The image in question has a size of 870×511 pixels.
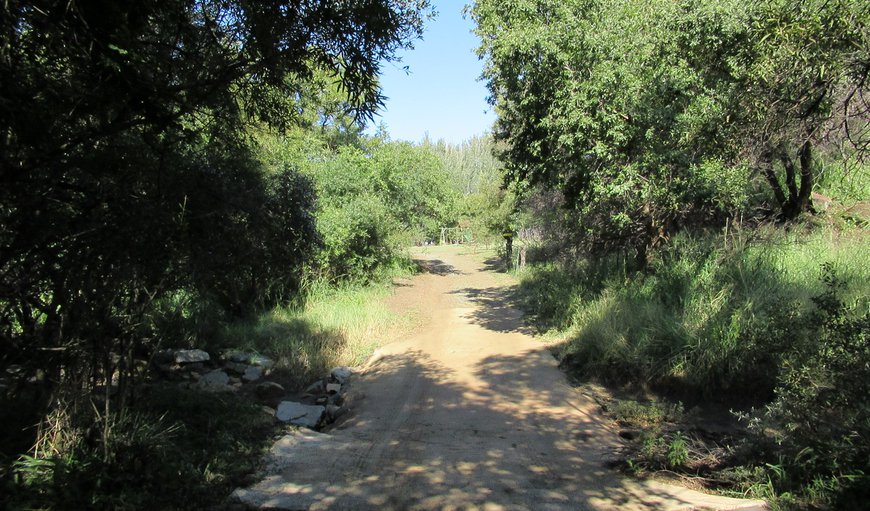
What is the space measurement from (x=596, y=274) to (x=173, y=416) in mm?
10339

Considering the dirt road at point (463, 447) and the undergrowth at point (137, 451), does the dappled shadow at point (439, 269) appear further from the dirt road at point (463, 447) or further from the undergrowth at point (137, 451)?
the undergrowth at point (137, 451)

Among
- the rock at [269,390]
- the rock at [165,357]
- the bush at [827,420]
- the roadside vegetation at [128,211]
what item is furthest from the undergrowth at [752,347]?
the rock at [165,357]

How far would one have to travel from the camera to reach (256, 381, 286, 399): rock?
8648 millimetres

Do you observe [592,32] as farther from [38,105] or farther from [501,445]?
[38,105]

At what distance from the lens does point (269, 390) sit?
8766 millimetres

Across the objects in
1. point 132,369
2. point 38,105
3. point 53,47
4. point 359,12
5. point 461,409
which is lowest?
point 461,409

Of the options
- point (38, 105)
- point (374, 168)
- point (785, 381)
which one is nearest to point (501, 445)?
point (785, 381)

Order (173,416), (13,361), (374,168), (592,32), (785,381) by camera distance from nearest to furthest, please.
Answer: (13,361)
(785,381)
(173,416)
(592,32)
(374,168)

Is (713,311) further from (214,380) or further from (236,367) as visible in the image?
(236,367)

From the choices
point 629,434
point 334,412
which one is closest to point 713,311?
point 629,434

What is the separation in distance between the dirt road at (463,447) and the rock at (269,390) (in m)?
1.32

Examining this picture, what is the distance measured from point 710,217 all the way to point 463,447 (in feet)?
28.5

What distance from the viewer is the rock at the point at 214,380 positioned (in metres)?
8.11

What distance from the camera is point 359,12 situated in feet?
16.1
